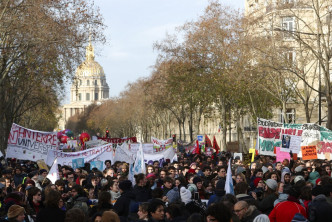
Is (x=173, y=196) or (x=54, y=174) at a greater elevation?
(x=54, y=174)

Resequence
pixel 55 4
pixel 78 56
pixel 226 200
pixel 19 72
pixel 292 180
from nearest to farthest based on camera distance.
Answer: pixel 226 200, pixel 292 180, pixel 55 4, pixel 78 56, pixel 19 72

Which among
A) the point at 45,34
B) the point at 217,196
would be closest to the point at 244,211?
the point at 217,196

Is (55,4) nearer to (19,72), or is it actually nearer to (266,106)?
(19,72)

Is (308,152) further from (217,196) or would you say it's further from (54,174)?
(217,196)

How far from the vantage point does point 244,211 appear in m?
8.37

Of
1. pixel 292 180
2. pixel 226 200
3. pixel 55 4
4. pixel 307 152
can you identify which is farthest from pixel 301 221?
pixel 55 4

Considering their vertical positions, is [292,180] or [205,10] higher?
[205,10]

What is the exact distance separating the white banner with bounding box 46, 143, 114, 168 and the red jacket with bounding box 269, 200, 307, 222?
11241 mm

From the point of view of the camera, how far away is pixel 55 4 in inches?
1123

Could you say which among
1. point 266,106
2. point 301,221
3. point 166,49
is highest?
point 166,49

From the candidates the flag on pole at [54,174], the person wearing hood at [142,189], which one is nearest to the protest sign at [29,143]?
the flag on pole at [54,174]

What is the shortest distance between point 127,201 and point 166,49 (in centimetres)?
3894

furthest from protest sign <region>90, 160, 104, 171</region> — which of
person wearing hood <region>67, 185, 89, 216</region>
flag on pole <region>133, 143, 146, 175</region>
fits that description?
person wearing hood <region>67, 185, 89, 216</region>

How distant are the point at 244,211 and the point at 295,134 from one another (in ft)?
43.8
